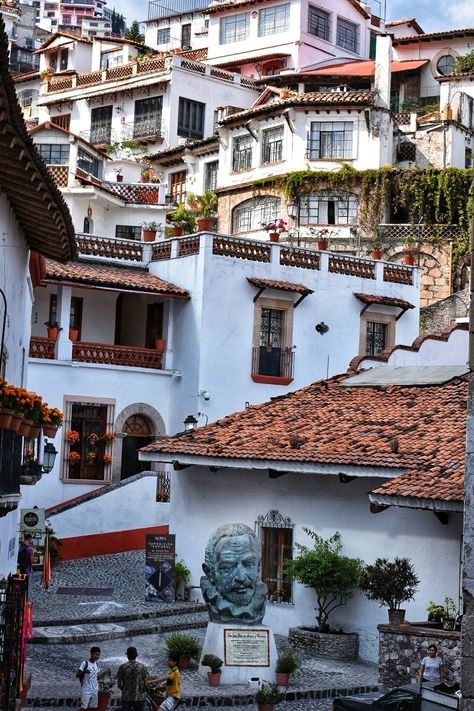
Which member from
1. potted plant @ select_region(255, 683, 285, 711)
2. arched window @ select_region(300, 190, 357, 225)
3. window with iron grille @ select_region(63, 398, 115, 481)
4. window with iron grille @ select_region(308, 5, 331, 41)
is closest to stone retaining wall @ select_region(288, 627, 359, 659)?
potted plant @ select_region(255, 683, 285, 711)

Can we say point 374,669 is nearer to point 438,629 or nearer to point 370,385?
point 438,629

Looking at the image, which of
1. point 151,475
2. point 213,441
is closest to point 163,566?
point 213,441

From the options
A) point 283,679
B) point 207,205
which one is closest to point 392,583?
point 283,679

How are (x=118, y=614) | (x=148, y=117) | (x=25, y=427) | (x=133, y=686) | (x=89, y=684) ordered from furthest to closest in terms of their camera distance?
(x=148, y=117) < (x=118, y=614) < (x=89, y=684) < (x=133, y=686) < (x=25, y=427)

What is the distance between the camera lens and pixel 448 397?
86.6 ft

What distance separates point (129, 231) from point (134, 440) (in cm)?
1597

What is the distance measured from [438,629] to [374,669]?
2428 millimetres

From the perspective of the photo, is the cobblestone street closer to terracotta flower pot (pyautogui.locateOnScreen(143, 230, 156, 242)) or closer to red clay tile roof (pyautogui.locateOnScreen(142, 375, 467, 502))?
red clay tile roof (pyautogui.locateOnScreen(142, 375, 467, 502))

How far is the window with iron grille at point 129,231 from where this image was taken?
5078 cm

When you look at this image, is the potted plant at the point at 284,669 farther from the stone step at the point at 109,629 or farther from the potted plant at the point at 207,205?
the potted plant at the point at 207,205

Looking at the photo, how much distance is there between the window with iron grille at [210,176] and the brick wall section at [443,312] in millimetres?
15617

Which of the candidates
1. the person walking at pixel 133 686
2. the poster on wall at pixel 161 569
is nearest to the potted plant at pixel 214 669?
the person walking at pixel 133 686

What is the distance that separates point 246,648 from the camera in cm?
2014

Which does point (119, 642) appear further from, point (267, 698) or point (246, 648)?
point (267, 698)
